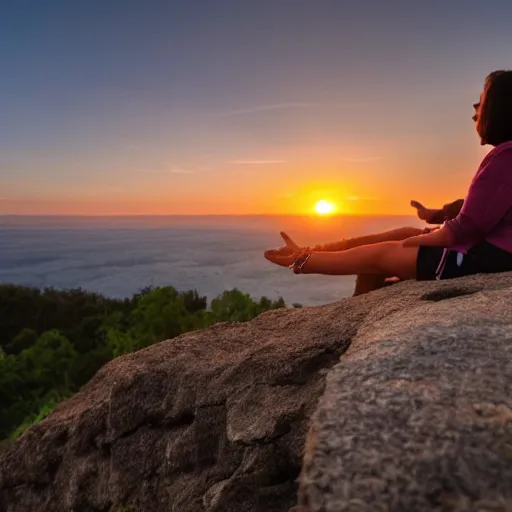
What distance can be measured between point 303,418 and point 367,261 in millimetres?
2637

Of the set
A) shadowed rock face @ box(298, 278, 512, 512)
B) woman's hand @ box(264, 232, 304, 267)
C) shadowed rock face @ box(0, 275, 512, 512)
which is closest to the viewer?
shadowed rock face @ box(298, 278, 512, 512)

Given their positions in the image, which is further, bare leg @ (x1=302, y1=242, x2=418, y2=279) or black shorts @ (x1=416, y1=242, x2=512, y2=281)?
bare leg @ (x1=302, y1=242, x2=418, y2=279)

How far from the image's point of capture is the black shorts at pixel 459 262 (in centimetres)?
520

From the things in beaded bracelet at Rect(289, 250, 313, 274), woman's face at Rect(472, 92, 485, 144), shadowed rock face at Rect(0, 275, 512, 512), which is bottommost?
shadowed rock face at Rect(0, 275, 512, 512)

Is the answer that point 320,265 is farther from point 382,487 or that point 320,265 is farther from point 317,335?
point 382,487

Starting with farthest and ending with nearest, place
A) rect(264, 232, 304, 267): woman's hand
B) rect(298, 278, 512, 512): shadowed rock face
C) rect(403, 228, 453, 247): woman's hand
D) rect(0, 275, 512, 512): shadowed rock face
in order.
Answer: rect(264, 232, 304, 267): woman's hand → rect(403, 228, 453, 247): woman's hand → rect(0, 275, 512, 512): shadowed rock face → rect(298, 278, 512, 512): shadowed rock face

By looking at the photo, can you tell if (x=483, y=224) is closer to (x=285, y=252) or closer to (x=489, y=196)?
(x=489, y=196)

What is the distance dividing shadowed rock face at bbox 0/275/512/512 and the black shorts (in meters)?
0.30

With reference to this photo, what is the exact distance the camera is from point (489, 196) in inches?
196

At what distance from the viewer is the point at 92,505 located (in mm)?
4871

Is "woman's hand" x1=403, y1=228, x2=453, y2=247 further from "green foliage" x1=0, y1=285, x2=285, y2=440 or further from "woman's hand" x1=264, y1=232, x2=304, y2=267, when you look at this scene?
"green foliage" x1=0, y1=285, x2=285, y2=440

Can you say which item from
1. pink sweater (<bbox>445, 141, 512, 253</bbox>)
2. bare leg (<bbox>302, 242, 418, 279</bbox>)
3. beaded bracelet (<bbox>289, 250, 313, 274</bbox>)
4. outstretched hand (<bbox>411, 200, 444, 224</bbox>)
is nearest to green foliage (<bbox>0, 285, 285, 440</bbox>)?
beaded bracelet (<bbox>289, 250, 313, 274</bbox>)

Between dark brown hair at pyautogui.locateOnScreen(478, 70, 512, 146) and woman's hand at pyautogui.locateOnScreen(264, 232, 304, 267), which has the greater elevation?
dark brown hair at pyautogui.locateOnScreen(478, 70, 512, 146)

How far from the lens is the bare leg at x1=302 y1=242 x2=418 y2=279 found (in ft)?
19.2
